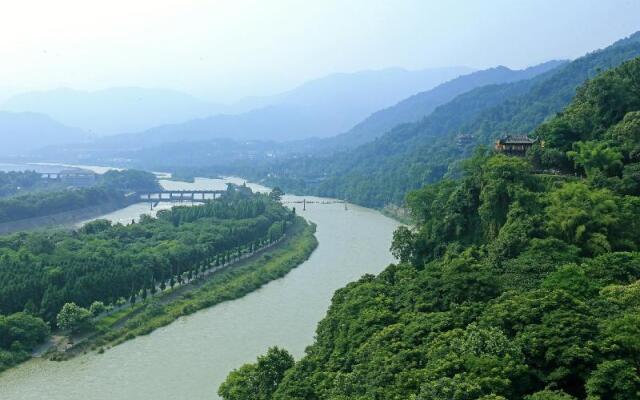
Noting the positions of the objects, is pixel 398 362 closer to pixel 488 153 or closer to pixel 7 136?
pixel 488 153

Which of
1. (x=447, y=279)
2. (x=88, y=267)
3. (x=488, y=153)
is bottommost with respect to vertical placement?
(x=88, y=267)

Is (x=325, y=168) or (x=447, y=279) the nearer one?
(x=447, y=279)

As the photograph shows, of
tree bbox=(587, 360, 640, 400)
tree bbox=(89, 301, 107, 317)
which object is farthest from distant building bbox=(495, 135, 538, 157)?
tree bbox=(587, 360, 640, 400)

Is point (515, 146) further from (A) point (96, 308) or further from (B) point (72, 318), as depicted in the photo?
(B) point (72, 318)

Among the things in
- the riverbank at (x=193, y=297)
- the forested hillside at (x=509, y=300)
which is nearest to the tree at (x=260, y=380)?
the forested hillside at (x=509, y=300)

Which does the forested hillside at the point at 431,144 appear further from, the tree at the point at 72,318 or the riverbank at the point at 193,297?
the tree at the point at 72,318

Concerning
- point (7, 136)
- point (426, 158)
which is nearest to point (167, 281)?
point (426, 158)
